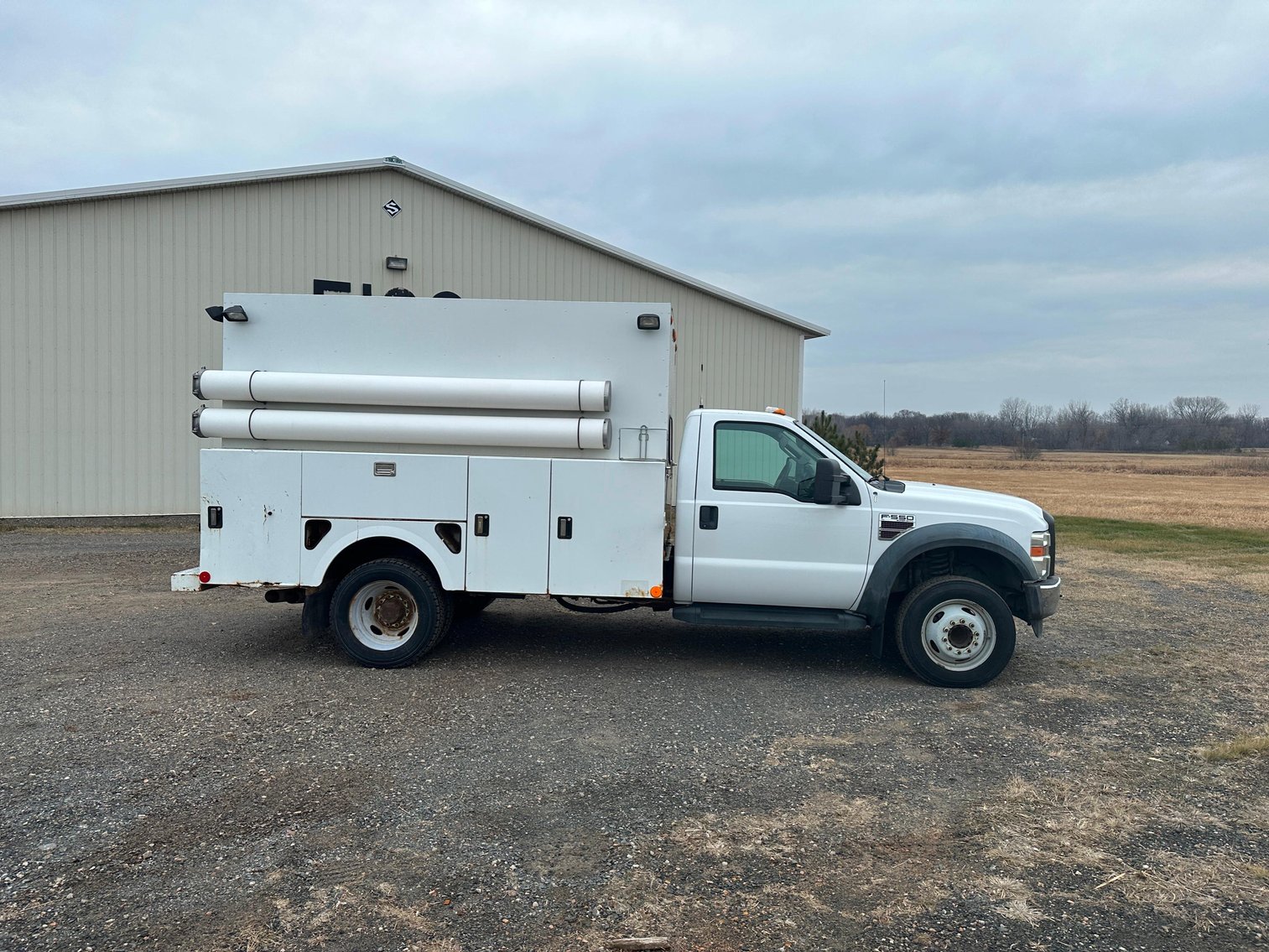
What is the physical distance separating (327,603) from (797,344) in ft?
38.6

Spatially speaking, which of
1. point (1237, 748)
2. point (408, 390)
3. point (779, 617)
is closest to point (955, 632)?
point (779, 617)

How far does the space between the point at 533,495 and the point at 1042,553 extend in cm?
392

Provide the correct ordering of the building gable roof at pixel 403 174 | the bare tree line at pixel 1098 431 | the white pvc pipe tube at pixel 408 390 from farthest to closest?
the bare tree line at pixel 1098 431, the building gable roof at pixel 403 174, the white pvc pipe tube at pixel 408 390

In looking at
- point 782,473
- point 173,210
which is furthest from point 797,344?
point 173,210

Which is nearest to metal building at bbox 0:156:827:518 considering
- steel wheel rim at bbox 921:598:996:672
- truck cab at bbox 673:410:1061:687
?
truck cab at bbox 673:410:1061:687

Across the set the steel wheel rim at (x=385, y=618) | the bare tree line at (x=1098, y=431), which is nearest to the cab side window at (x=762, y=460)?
the steel wheel rim at (x=385, y=618)

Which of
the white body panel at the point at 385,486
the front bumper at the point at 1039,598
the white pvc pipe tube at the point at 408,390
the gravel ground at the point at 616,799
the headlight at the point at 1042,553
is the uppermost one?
the white pvc pipe tube at the point at 408,390

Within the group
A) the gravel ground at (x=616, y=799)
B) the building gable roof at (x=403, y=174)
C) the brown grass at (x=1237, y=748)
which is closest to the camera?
the gravel ground at (x=616, y=799)

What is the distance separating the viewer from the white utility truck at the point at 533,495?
6.66 meters

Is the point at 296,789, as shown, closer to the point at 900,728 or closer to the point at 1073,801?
the point at 900,728

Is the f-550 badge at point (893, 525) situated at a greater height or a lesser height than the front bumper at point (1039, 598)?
greater

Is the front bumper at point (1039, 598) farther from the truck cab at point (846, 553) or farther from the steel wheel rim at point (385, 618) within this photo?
the steel wheel rim at point (385, 618)

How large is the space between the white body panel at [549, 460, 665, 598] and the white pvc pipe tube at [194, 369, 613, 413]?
502 millimetres

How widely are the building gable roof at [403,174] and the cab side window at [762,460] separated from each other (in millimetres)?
9773
